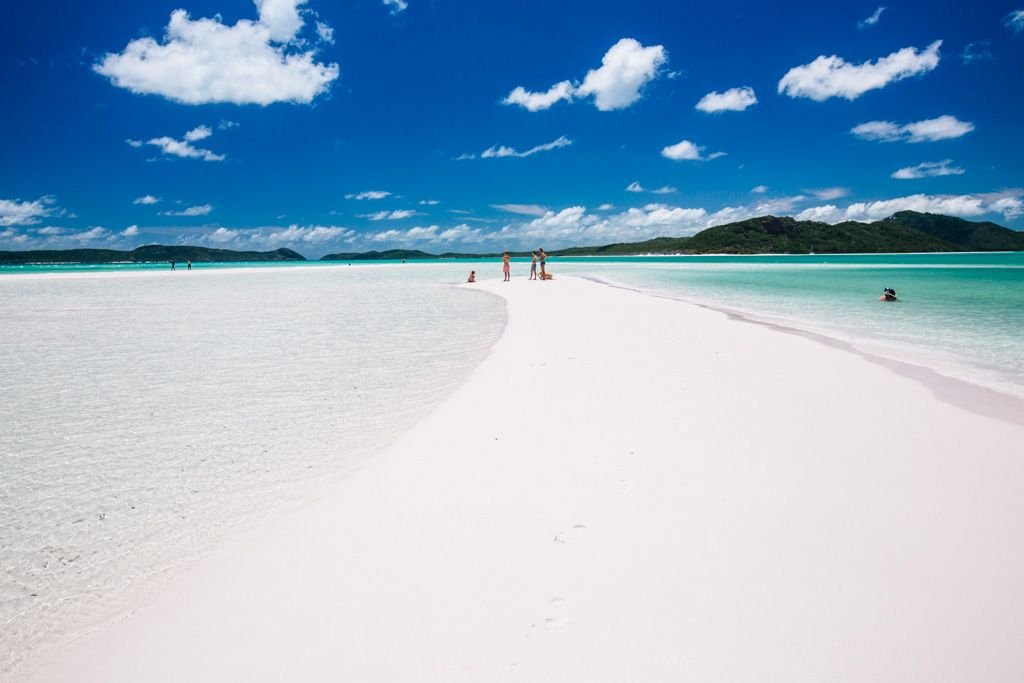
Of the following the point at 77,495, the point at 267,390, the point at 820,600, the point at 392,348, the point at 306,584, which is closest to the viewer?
the point at 820,600

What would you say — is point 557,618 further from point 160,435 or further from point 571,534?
point 160,435

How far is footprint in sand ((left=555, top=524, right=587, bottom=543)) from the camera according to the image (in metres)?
3.38

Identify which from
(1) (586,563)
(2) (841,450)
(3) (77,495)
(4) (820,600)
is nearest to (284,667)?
(1) (586,563)

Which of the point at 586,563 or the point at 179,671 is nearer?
the point at 179,671

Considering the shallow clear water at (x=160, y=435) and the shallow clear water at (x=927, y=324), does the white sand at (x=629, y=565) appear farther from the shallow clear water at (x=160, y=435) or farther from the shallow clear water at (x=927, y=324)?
the shallow clear water at (x=927, y=324)

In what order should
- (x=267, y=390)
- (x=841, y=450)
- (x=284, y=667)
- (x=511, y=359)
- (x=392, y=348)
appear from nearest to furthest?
1. (x=284, y=667)
2. (x=841, y=450)
3. (x=267, y=390)
4. (x=511, y=359)
5. (x=392, y=348)

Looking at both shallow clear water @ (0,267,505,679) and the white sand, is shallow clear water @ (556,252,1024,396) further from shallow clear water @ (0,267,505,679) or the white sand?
shallow clear water @ (0,267,505,679)

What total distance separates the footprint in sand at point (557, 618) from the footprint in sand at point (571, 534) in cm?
60

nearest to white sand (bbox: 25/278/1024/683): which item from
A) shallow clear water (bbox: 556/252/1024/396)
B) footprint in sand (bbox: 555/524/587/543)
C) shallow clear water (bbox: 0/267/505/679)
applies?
footprint in sand (bbox: 555/524/587/543)

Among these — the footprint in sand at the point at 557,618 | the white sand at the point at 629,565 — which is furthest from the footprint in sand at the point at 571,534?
the footprint in sand at the point at 557,618

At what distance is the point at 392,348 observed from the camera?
440 inches

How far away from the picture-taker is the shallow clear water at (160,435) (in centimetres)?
338

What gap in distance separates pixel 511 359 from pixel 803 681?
757cm

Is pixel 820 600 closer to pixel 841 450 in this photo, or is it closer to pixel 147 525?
pixel 841 450
